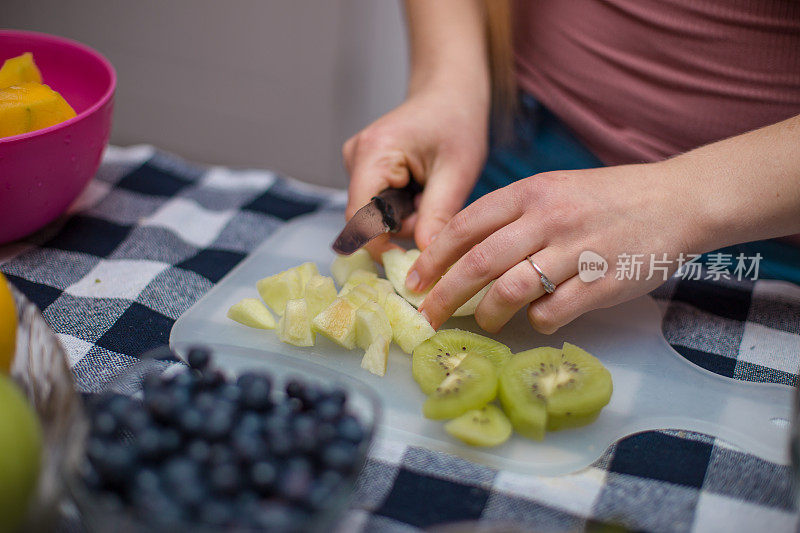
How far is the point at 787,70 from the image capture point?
1.07 m

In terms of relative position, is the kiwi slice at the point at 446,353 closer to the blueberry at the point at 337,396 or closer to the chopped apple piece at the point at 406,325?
the chopped apple piece at the point at 406,325

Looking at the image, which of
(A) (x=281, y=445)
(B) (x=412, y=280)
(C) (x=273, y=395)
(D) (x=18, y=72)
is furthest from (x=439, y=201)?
(D) (x=18, y=72)

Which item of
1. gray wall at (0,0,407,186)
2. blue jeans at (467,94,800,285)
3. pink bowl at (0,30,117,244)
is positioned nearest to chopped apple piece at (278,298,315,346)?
pink bowl at (0,30,117,244)

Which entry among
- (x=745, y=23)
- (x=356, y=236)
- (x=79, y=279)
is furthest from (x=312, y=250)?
(x=745, y=23)

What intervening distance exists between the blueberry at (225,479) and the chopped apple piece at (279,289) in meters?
0.49

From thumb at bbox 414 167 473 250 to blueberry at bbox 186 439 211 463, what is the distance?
0.57 meters

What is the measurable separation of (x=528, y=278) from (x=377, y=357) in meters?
0.24

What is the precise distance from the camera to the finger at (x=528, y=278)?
923 mm

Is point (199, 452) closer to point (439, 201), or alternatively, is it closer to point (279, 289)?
point (279, 289)

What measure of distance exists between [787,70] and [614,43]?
0.95ft

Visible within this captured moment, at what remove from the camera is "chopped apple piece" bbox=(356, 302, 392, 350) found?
93 centimetres

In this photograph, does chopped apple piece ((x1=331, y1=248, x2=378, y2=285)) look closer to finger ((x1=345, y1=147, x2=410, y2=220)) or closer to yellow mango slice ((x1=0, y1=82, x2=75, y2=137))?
finger ((x1=345, y1=147, x2=410, y2=220))

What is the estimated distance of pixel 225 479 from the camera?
56 cm

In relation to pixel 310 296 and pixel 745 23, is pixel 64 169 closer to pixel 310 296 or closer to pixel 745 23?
pixel 310 296
